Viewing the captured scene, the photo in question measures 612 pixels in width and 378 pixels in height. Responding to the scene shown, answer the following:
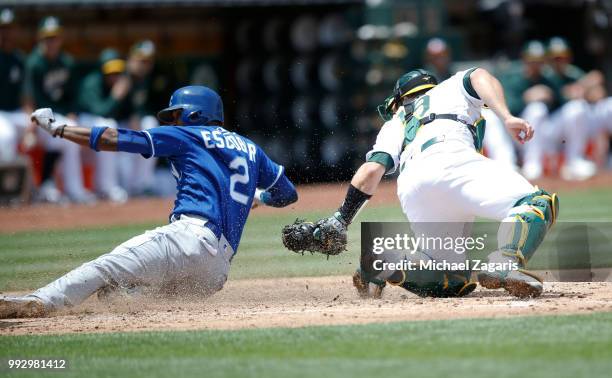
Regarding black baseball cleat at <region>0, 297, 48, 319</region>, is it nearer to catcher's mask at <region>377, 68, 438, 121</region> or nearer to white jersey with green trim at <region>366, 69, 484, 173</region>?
white jersey with green trim at <region>366, 69, 484, 173</region>

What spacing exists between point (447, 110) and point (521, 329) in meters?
1.76

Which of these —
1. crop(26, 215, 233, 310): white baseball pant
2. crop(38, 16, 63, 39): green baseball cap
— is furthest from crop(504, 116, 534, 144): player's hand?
crop(38, 16, 63, 39): green baseball cap

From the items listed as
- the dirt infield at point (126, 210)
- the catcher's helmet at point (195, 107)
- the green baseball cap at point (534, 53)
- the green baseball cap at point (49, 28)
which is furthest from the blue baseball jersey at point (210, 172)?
the green baseball cap at point (534, 53)

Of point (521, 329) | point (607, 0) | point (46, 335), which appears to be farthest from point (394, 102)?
point (607, 0)

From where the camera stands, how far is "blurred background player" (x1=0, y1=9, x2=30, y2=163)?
44.1ft

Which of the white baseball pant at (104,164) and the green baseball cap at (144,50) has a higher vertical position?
the green baseball cap at (144,50)

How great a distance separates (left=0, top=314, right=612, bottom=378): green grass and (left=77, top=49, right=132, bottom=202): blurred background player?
872 centimetres

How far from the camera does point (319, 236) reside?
261 inches

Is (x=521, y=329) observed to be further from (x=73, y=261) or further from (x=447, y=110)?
(x=73, y=261)

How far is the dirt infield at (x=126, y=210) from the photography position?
40.1ft

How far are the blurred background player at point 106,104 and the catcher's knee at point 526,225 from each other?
29.0ft

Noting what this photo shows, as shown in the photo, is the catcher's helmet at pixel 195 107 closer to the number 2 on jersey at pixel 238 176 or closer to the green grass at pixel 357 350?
the number 2 on jersey at pixel 238 176

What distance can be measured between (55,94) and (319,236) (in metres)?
8.06
